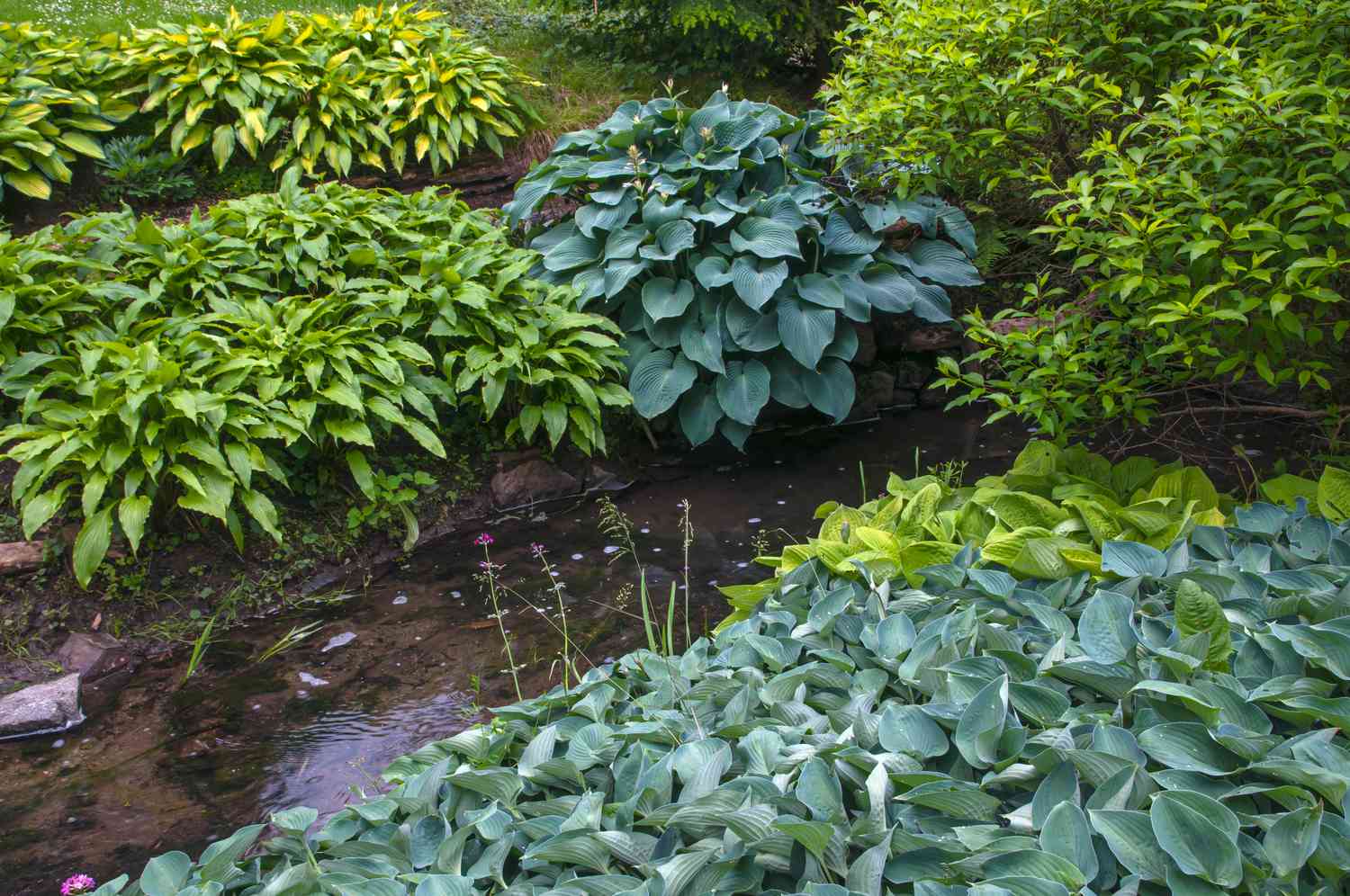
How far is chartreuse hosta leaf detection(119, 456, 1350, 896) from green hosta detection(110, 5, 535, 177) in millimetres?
5129

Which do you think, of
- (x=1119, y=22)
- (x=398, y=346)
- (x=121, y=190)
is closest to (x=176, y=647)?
(x=398, y=346)

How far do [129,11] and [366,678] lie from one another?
7.42 m

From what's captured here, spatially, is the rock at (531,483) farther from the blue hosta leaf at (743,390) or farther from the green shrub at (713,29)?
the green shrub at (713,29)

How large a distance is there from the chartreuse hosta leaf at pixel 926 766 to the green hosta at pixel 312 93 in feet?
16.8

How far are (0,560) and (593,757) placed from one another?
11.2 ft

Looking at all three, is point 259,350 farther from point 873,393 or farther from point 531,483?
point 873,393

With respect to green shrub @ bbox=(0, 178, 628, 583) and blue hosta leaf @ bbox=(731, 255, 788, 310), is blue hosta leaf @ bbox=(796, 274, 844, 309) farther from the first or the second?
green shrub @ bbox=(0, 178, 628, 583)

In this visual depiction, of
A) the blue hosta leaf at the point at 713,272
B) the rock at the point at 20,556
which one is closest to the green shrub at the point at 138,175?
the rock at the point at 20,556

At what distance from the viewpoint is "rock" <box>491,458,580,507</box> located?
5.37 m

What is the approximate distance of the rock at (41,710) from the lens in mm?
3742

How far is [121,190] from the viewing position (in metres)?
6.46

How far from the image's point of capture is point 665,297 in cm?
543

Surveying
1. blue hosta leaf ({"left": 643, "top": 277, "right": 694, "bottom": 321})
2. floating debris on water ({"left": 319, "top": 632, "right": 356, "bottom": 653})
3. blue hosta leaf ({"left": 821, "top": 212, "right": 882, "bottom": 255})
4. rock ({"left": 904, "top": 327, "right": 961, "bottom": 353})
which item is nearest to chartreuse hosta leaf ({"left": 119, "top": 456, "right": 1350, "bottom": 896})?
floating debris on water ({"left": 319, "top": 632, "right": 356, "bottom": 653})

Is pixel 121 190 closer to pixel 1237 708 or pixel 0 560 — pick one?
pixel 0 560
